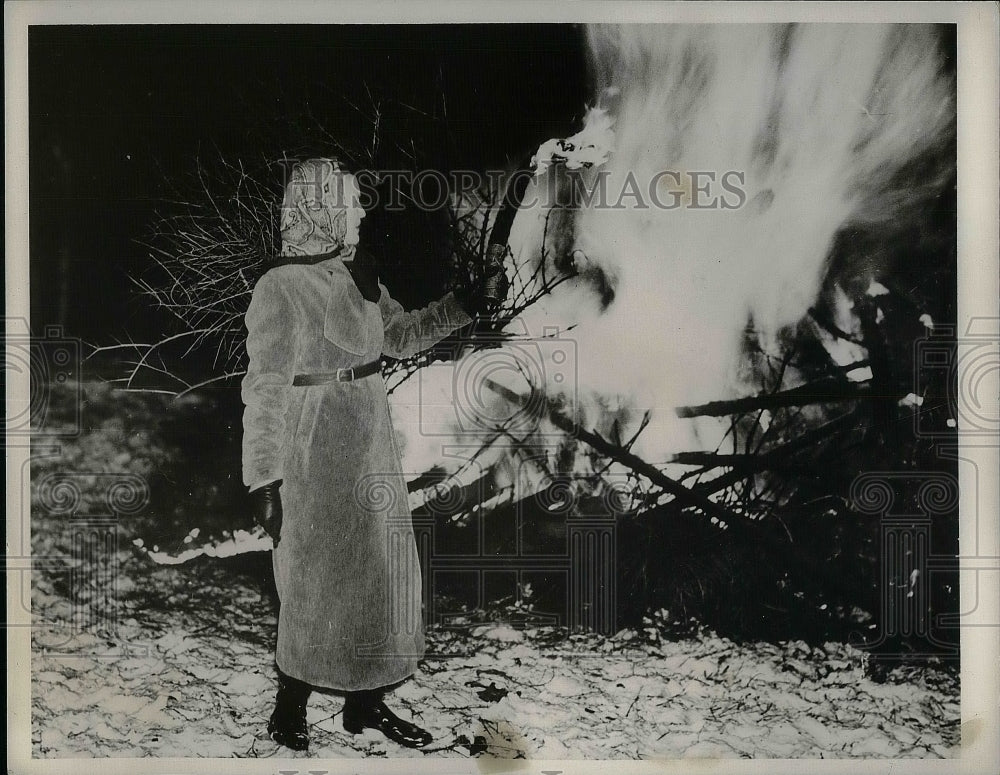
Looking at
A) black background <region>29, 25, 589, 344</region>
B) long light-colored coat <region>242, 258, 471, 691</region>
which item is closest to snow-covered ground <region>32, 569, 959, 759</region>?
long light-colored coat <region>242, 258, 471, 691</region>

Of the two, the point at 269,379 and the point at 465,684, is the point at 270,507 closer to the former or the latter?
the point at 269,379

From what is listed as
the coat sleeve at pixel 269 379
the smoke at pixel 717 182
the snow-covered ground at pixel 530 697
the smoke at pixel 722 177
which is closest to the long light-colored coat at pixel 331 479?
the coat sleeve at pixel 269 379

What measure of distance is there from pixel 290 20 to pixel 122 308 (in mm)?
A: 932

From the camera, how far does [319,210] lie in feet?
6.68

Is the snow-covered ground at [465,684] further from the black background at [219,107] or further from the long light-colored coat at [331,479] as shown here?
the black background at [219,107]

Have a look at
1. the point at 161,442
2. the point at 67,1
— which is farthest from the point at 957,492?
the point at 67,1

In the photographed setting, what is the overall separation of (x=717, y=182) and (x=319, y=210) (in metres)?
1.11

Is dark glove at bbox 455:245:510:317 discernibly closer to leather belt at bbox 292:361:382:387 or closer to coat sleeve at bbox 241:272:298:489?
leather belt at bbox 292:361:382:387

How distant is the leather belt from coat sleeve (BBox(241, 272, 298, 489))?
0.03 meters

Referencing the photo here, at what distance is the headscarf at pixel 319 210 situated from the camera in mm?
2031

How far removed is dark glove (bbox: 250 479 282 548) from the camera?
2.01 m

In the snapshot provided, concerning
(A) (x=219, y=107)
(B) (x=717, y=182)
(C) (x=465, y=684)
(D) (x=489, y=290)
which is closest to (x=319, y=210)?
(A) (x=219, y=107)

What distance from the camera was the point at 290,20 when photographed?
6.77 feet

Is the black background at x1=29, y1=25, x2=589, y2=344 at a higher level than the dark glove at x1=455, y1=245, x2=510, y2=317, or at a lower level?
higher
